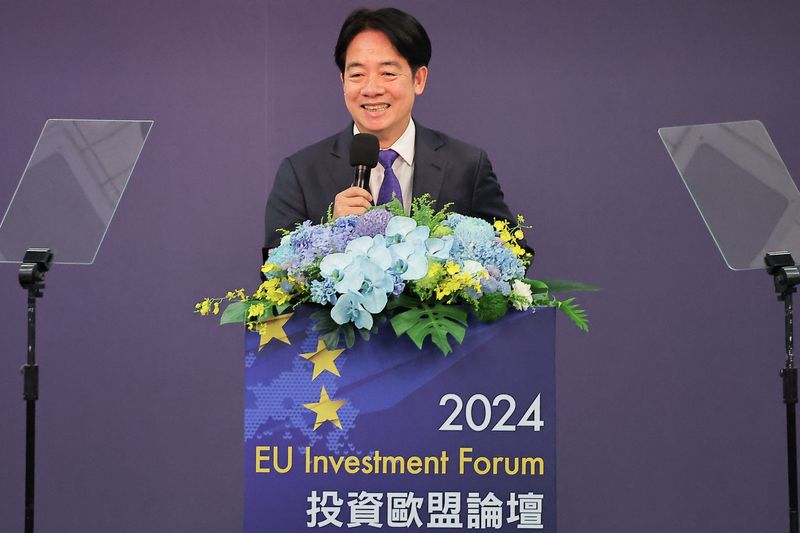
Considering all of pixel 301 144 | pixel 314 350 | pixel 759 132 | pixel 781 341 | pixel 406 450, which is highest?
pixel 301 144

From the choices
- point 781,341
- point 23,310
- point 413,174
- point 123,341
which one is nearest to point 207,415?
point 123,341

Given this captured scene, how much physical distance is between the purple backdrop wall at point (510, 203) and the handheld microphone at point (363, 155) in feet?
5.89

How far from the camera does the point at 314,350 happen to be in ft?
6.42

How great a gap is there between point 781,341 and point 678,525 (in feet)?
2.74

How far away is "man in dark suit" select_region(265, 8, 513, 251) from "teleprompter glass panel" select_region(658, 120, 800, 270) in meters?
0.63

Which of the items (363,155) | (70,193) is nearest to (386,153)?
(363,155)

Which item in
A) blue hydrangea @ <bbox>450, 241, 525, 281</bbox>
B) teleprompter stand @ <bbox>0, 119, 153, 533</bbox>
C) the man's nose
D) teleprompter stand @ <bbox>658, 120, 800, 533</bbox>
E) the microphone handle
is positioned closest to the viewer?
blue hydrangea @ <bbox>450, 241, 525, 281</bbox>

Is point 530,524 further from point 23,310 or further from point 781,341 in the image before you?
point 23,310

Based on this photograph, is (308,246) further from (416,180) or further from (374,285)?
(416,180)

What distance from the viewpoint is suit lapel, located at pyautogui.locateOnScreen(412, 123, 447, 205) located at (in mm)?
3115

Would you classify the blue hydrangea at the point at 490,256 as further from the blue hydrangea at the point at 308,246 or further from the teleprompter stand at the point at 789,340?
the teleprompter stand at the point at 789,340

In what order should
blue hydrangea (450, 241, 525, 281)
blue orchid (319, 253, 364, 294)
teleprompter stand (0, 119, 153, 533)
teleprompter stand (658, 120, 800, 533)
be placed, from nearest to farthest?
1. blue orchid (319, 253, 364, 294)
2. blue hydrangea (450, 241, 525, 281)
3. teleprompter stand (658, 120, 800, 533)
4. teleprompter stand (0, 119, 153, 533)

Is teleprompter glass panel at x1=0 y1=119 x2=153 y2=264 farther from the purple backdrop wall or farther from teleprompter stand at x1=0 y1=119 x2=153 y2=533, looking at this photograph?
the purple backdrop wall

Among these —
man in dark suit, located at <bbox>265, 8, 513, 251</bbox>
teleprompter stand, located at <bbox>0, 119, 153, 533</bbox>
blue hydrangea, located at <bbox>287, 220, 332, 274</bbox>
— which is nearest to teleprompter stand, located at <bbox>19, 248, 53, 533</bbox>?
teleprompter stand, located at <bbox>0, 119, 153, 533</bbox>
